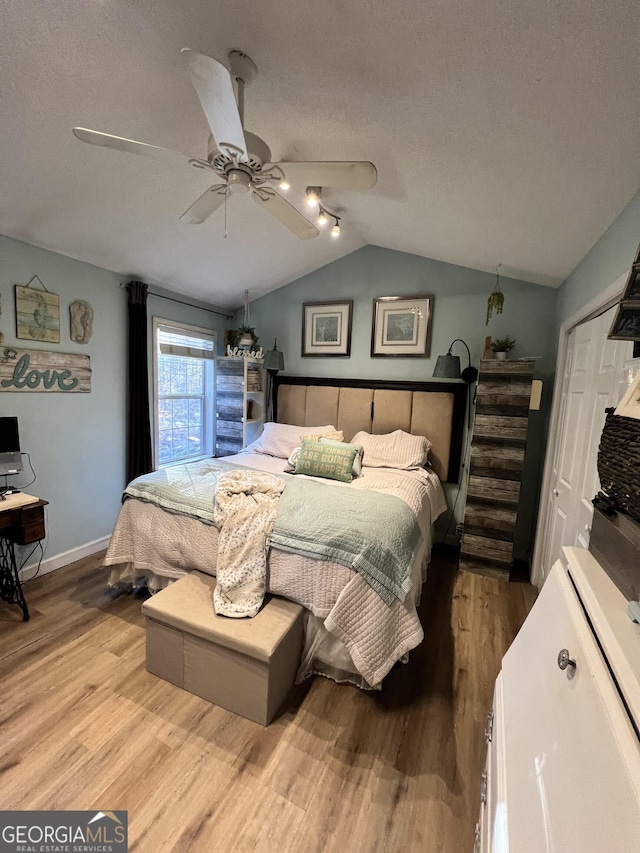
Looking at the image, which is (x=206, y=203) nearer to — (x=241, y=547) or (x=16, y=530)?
(x=241, y=547)

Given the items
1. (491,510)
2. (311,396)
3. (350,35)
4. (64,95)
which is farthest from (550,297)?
(64,95)

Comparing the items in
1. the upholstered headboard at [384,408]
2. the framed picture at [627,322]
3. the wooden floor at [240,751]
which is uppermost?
the framed picture at [627,322]

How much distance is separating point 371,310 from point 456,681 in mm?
3026

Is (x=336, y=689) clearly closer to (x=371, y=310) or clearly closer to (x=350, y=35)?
(x=350, y=35)

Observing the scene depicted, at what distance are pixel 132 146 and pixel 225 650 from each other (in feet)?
6.82

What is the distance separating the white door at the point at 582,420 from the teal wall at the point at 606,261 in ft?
0.54

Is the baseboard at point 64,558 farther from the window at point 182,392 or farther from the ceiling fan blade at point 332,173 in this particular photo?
the ceiling fan blade at point 332,173

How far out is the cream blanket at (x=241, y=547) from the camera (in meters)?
1.76

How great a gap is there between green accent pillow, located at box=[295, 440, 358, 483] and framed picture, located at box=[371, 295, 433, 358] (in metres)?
1.23

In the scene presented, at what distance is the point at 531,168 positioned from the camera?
1.47 metres

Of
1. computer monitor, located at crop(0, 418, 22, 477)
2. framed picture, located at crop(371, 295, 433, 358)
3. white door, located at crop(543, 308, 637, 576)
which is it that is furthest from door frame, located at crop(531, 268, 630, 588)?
computer monitor, located at crop(0, 418, 22, 477)

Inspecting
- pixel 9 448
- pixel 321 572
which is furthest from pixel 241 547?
pixel 9 448

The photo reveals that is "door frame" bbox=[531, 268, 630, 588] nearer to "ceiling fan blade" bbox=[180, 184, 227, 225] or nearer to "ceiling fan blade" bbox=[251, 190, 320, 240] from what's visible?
"ceiling fan blade" bbox=[251, 190, 320, 240]

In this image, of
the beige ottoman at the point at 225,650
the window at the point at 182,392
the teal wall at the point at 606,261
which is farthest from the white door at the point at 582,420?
the window at the point at 182,392
